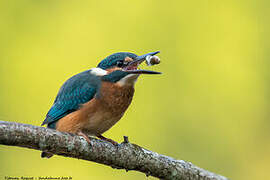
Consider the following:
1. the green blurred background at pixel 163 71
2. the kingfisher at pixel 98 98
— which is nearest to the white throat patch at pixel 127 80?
the kingfisher at pixel 98 98

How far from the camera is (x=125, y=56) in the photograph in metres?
4.53

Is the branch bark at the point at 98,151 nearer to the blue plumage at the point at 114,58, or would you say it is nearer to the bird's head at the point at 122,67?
the bird's head at the point at 122,67

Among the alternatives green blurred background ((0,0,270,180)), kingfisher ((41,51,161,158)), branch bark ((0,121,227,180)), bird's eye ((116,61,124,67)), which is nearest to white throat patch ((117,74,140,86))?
kingfisher ((41,51,161,158))

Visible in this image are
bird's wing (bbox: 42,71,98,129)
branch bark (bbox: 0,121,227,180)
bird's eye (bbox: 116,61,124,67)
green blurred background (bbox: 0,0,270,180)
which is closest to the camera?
branch bark (bbox: 0,121,227,180)

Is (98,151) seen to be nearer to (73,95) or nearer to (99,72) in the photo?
(73,95)

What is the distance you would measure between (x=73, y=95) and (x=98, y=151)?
107 cm

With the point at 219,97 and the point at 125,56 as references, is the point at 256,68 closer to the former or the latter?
the point at 219,97

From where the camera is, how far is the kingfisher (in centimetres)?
430

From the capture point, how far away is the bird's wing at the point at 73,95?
4.46 metres

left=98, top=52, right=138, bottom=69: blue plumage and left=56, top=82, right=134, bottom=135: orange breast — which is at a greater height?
left=98, top=52, right=138, bottom=69: blue plumage

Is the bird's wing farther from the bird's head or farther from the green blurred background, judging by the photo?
the green blurred background

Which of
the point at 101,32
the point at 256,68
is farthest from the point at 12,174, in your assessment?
the point at 256,68

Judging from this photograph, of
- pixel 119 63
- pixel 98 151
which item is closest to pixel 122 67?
pixel 119 63

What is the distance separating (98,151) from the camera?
3.68 meters
